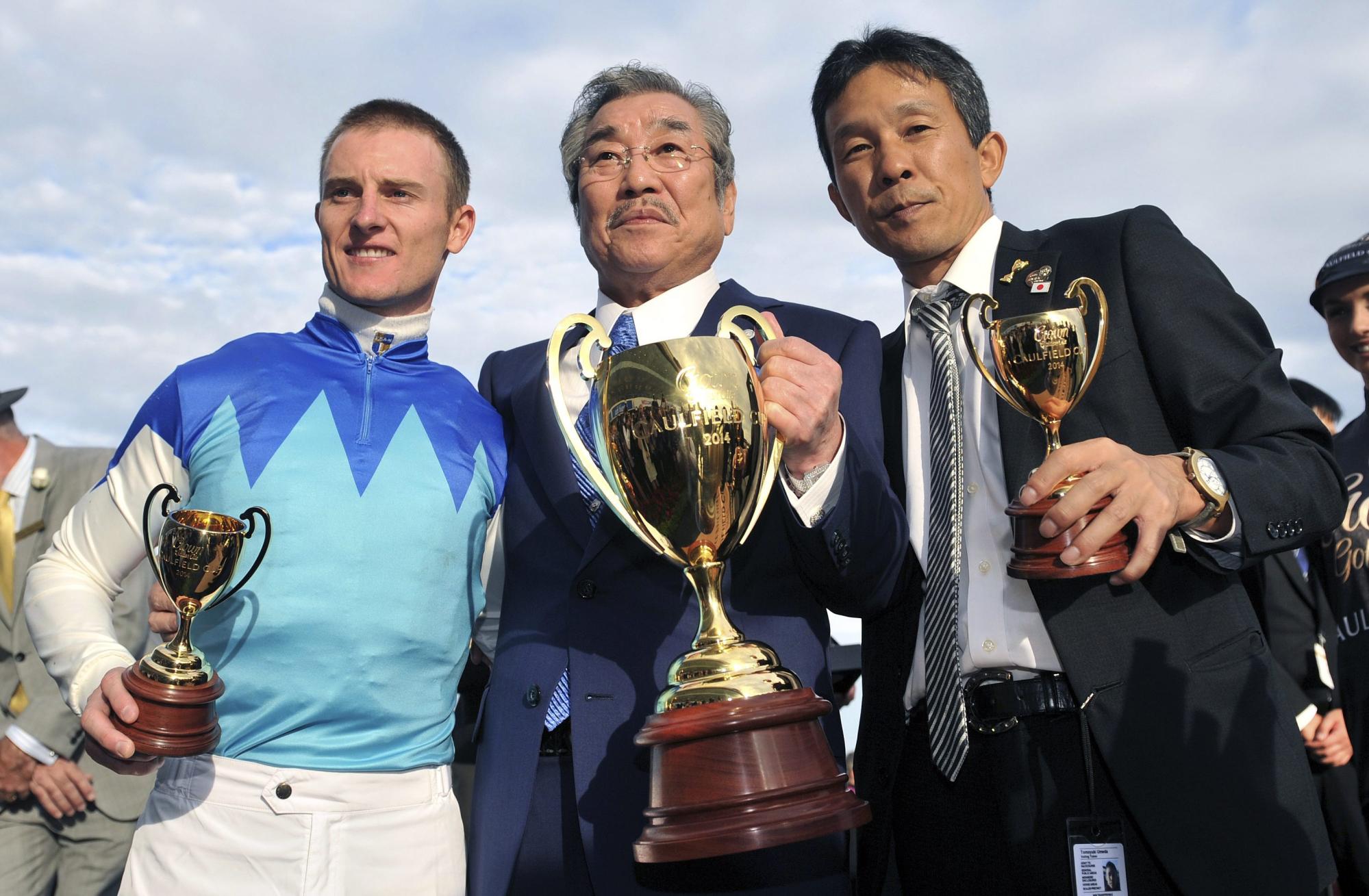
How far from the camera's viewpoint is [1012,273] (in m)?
2.99

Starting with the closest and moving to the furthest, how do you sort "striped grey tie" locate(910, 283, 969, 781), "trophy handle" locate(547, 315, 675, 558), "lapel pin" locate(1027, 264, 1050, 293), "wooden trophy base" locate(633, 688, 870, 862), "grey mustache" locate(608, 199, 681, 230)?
"wooden trophy base" locate(633, 688, 870, 862) → "trophy handle" locate(547, 315, 675, 558) → "striped grey tie" locate(910, 283, 969, 781) → "lapel pin" locate(1027, 264, 1050, 293) → "grey mustache" locate(608, 199, 681, 230)

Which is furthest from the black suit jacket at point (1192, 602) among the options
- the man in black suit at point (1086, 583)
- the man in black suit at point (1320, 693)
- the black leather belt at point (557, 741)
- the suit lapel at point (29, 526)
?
the suit lapel at point (29, 526)

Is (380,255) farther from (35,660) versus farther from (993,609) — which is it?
(35,660)

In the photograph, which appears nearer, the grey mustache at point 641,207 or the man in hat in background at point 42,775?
the grey mustache at point 641,207

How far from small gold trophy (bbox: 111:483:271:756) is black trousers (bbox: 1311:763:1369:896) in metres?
4.90

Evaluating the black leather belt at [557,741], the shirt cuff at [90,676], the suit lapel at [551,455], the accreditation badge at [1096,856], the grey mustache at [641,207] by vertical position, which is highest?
the grey mustache at [641,207]

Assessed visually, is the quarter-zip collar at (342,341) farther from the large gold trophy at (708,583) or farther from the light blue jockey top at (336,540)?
the large gold trophy at (708,583)

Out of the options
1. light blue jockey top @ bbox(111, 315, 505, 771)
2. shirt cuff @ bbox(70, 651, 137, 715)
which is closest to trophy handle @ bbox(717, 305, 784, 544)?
light blue jockey top @ bbox(111, 315, 505, 771)

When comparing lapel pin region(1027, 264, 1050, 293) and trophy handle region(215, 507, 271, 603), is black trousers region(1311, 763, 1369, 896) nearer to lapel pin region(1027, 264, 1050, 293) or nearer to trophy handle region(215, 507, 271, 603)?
lapel pin region(1027, 264, 1050, 293)

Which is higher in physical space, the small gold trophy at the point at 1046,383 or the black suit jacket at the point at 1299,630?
the small gold trophy at the point at 1046,383

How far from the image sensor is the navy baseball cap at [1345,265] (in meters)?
5.09

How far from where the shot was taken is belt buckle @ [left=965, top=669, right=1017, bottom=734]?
2652mm

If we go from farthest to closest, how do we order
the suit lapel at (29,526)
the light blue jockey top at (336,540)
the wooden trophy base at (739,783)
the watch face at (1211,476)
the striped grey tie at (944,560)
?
the suit lapel at (29,526) → the striped grey tie at (944,560) → the light blue jockey top at (336,540) → the watch face at (1211,476) → the wooden trophy base at (739,783)

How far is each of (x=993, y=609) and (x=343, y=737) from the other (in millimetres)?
1521
